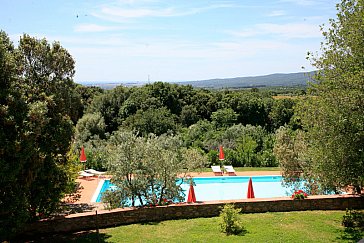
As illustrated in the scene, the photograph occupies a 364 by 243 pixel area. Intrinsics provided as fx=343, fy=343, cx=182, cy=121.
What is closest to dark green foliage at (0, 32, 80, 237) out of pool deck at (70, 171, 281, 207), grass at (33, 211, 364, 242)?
grass at (33, 211, 364, 242)

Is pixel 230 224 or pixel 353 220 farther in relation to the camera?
pixel 353 220

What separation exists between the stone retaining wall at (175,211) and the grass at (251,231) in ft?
1.04

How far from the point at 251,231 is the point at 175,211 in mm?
2432

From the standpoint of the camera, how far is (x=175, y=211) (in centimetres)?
1024

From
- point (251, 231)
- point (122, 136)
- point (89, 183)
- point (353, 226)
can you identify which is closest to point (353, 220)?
point (353, 226)

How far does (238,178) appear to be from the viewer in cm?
1914

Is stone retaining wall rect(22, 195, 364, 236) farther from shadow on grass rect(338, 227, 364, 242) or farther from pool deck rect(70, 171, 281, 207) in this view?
pool deck rect(70, 171, 281, 207)

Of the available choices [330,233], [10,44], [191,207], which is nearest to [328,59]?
[330,233]

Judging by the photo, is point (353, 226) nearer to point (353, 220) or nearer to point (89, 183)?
point (353, 220)

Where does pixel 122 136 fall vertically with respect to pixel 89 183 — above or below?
above

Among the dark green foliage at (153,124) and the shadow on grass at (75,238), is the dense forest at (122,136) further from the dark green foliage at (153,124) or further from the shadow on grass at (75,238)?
the dark green foliage at (153,124)

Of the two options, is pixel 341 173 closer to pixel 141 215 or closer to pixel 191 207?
pixel 191 207

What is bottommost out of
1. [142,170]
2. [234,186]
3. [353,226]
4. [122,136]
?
[234,186]

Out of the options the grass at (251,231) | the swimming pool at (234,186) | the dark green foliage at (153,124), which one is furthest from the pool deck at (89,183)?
the dark green foliage at (153,124)
